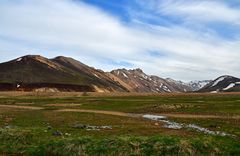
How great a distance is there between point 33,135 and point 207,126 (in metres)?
24.7

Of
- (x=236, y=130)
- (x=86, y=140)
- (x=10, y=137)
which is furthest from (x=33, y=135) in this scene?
(x=236, y=130)

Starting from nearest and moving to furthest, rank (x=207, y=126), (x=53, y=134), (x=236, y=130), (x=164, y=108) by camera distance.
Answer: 1. (x=53, y=134)
2. (x=236, y=130)
3. (x=207, y=126)
4. (x=164, y=108)

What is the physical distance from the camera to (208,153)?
93.1 feet

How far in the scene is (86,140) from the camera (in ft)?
101

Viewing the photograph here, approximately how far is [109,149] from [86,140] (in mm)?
2676

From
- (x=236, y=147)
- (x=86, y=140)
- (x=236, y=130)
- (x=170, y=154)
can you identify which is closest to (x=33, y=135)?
(x=86, y=140)

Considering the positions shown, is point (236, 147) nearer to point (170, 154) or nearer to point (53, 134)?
point (170, 154)

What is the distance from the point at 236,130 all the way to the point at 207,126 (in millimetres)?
6467

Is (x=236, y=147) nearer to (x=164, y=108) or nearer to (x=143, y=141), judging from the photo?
(x=143, y=141)

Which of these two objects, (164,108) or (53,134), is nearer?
(53,134)

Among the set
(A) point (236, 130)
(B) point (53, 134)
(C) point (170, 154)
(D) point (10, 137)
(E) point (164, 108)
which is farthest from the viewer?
(E) point (164, 108)

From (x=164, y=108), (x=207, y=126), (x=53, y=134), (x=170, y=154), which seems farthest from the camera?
(x=164, y=108)

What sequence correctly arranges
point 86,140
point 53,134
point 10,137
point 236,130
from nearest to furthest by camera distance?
point 86,140, point 10,137, point 53,134, point 236,130

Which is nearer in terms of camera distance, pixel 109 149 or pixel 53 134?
pixel 109 149
